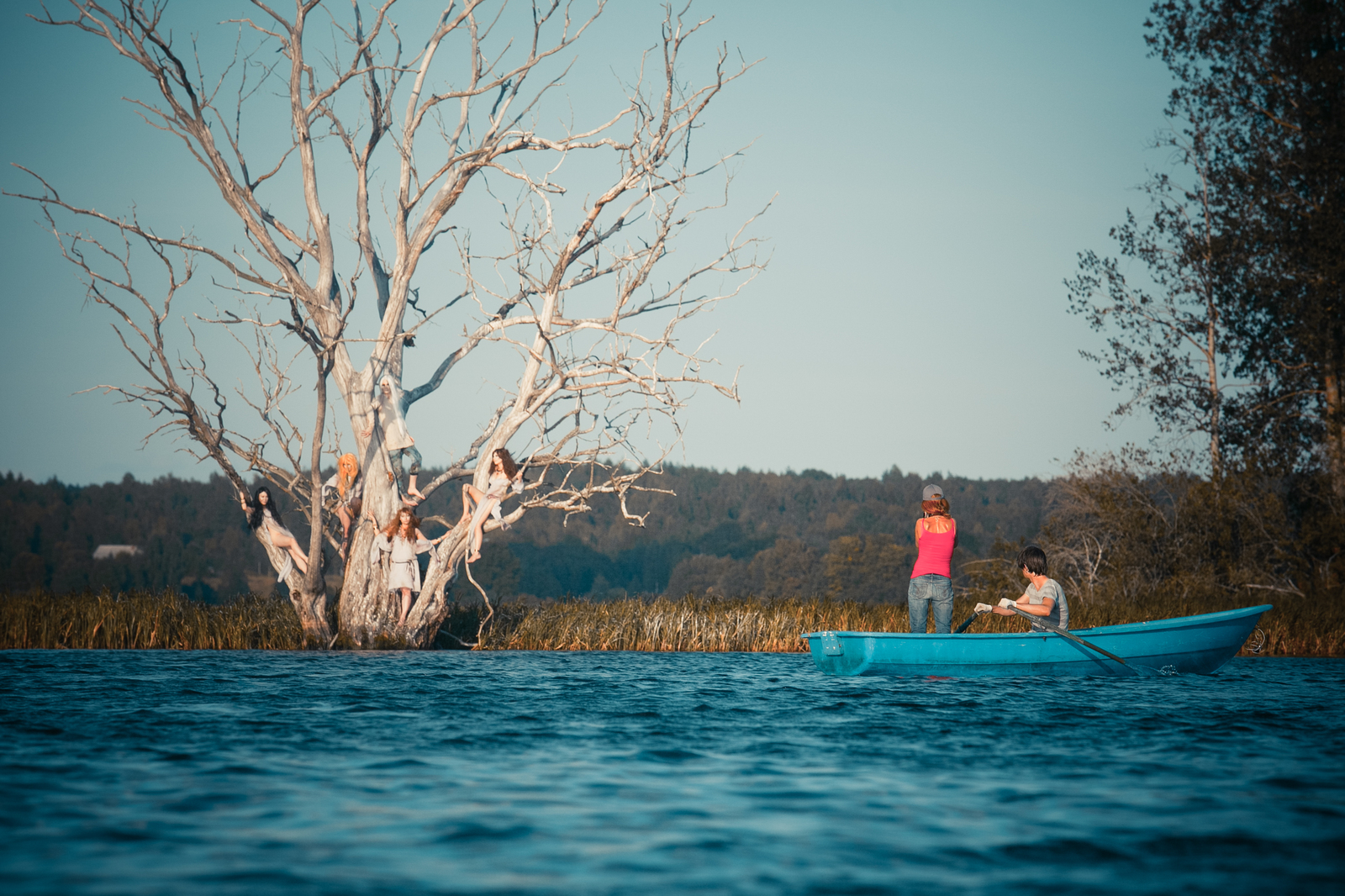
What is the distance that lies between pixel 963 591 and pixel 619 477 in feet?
38.6

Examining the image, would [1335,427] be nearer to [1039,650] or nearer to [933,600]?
[1039,650]

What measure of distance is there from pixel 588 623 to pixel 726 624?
2.38 meters

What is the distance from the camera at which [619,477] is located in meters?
16.9

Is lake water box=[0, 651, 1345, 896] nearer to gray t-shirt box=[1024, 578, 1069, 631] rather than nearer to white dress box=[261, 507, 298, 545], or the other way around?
gray t-shirt box=[1024, 578, 1069, 631]

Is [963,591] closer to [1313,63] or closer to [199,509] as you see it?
[1313,63]

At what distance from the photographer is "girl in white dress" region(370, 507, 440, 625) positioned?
16.4 metres

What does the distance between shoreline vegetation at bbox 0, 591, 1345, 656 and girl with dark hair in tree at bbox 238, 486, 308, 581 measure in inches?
50.9

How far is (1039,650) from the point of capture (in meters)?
11.7

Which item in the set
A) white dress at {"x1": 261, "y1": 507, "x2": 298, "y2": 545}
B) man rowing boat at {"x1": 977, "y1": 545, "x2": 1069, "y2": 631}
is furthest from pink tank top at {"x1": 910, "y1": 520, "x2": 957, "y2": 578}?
white dress at {"x1": 261, "y1": 507, "x2": 298, "y2": 545}

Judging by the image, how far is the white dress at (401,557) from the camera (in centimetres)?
1641

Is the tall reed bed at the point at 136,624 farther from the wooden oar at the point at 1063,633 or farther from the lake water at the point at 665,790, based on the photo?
the wooden oar at the point at 1063,633

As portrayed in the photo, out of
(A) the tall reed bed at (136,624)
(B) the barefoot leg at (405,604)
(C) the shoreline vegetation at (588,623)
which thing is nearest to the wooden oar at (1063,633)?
(C) the shoreline vegetation at (588,623)

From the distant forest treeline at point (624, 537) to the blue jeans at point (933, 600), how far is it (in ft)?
132

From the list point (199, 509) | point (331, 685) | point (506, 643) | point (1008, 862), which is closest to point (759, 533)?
point (199, 509)
